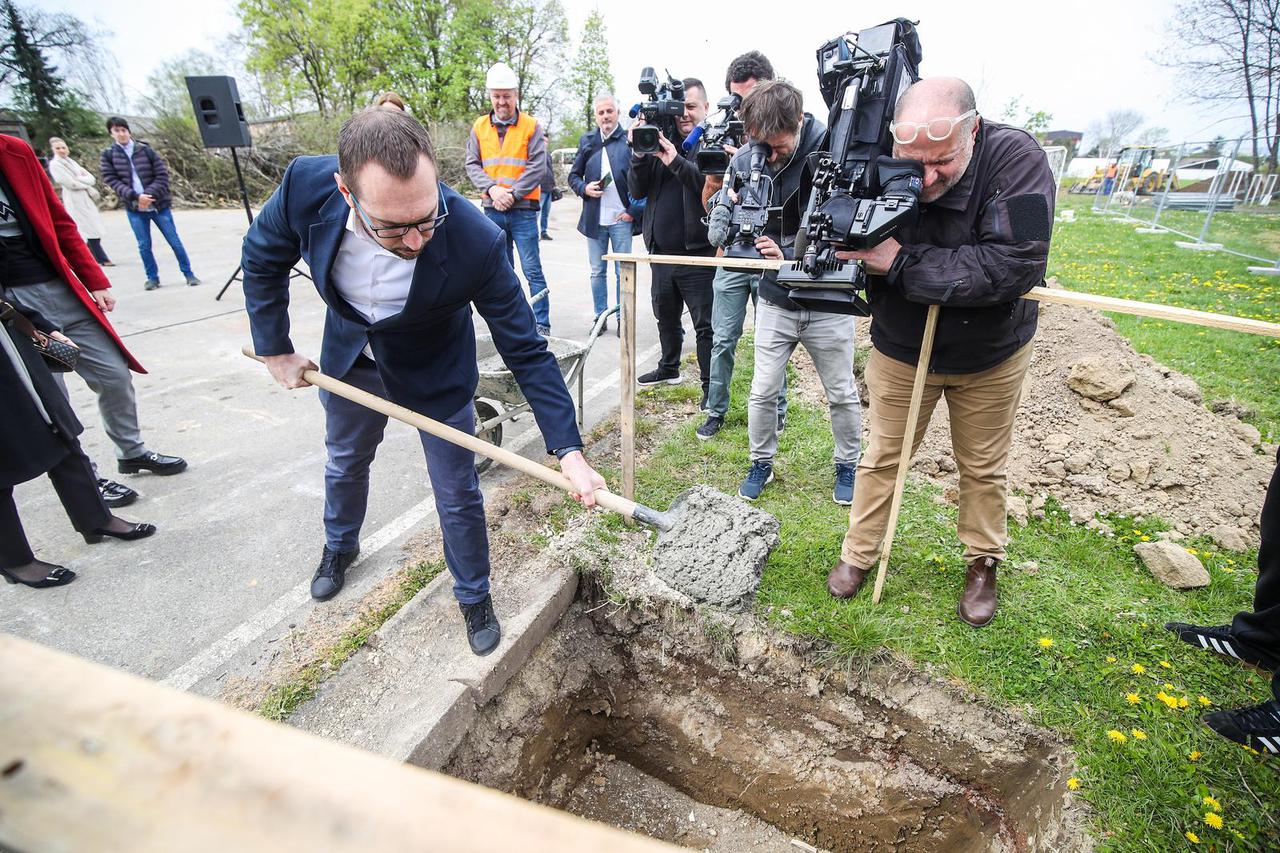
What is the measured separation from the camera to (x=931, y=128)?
6.70 feet

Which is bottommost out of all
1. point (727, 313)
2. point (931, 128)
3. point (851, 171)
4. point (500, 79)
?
point (727, 313)

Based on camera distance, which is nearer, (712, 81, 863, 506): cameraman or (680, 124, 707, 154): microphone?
(712, 81, 863, 506): cameraman

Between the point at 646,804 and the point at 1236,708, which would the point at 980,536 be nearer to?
the point at 1236,708

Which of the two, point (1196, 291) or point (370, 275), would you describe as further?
point (1196, 291)

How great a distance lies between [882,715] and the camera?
8.41ft

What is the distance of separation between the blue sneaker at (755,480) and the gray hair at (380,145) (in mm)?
2430

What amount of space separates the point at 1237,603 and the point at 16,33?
3060 cm

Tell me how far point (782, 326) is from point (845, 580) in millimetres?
1331

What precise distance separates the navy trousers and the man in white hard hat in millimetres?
3364

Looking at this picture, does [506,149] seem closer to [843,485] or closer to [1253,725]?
[843,485]

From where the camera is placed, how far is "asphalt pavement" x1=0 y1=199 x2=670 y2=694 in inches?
110

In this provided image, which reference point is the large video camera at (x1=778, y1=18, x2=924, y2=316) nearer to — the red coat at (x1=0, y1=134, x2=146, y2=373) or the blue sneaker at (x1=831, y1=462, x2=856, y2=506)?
the blue sneaker at (x1=831, y1=462, x2=856, y2=506)

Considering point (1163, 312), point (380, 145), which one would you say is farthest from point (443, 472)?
point (1163, 312)

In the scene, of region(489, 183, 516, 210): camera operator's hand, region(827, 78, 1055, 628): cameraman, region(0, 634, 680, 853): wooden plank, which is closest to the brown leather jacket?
region(827, 78, 1055, 628): cameraman
